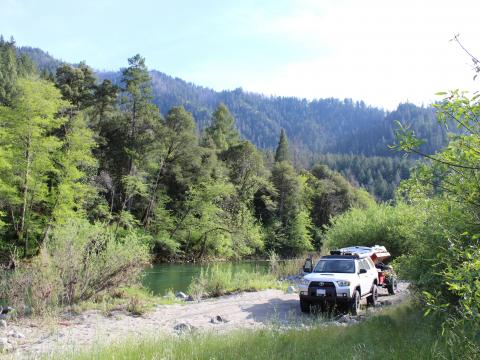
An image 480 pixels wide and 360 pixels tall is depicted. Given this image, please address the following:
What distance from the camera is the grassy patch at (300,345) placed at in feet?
22.1

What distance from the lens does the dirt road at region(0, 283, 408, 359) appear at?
967cm

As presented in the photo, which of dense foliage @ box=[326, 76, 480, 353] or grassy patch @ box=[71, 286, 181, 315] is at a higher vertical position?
dense foliage @ box=[326, 76, 480, 353]

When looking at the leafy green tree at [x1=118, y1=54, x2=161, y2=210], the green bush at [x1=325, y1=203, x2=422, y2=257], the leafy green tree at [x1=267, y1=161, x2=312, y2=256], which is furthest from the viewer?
the leafy green tree at [x1=267, y1=161, x2=312, y2=256]

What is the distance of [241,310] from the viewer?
1442 cm

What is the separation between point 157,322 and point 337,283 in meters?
5.55

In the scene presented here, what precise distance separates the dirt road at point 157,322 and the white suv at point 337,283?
2.39ft

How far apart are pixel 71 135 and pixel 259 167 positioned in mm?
29566

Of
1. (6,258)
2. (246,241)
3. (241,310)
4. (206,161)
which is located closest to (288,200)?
(246,241)

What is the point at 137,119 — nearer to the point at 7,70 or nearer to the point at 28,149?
the point at 28,149

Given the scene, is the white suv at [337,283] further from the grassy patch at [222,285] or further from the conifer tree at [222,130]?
the conifer tree at [222,130]

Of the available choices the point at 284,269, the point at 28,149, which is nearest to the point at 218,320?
the point at 284,269

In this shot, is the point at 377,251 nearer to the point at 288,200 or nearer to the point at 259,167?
the point at 259,167

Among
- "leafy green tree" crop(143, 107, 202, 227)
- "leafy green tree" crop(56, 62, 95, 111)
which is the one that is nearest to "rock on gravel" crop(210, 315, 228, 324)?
"leafy green tree" crop(143, 107, 202, 227)

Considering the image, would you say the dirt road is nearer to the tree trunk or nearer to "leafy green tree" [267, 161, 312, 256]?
the tree trunk
